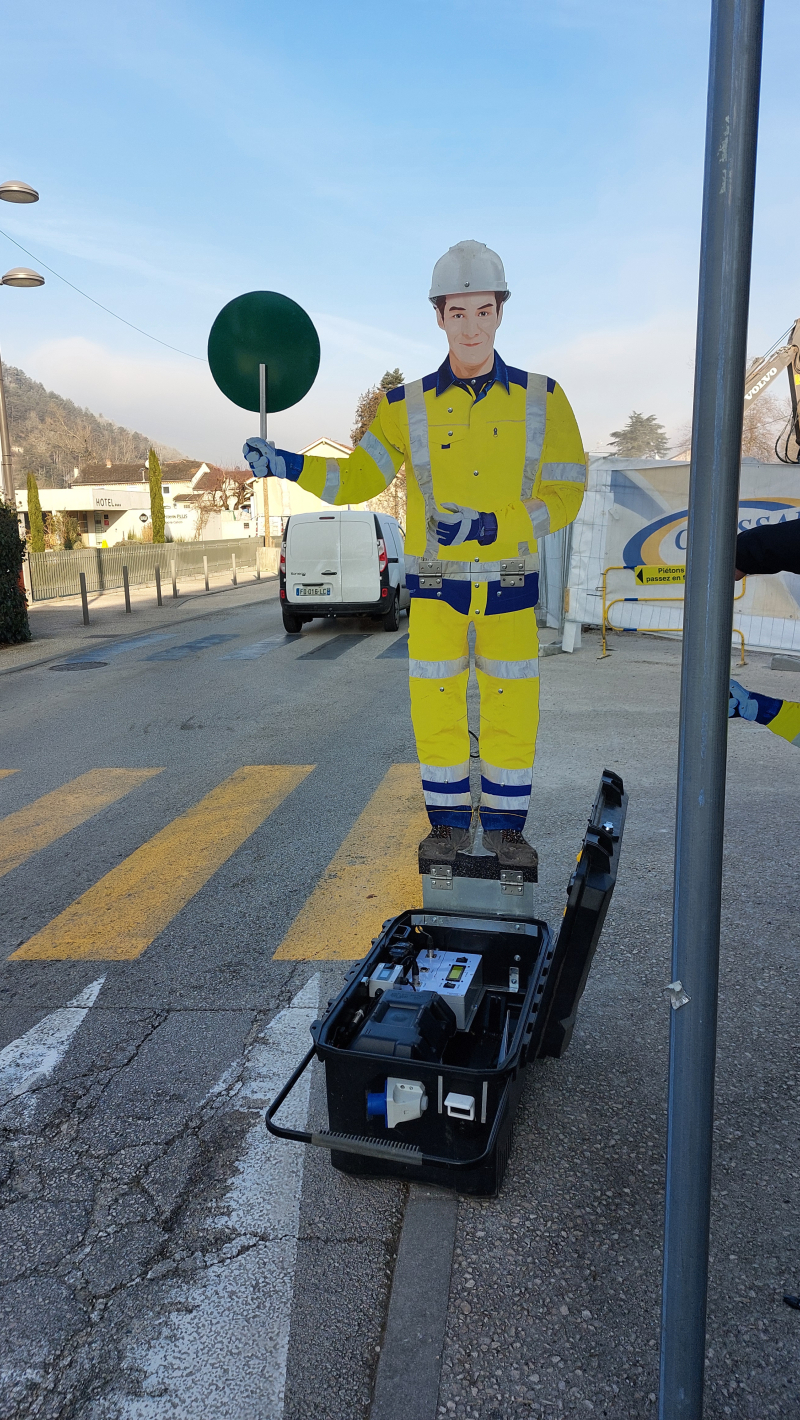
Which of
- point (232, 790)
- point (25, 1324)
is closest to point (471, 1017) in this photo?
point (25, 1324)

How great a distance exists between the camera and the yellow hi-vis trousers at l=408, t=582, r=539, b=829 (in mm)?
3260

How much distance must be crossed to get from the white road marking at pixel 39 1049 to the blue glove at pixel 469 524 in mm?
2224

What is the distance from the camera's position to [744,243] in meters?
1.31

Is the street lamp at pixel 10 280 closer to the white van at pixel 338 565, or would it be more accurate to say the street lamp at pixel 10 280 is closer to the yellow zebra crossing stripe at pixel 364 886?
the white van at pixel 338 565

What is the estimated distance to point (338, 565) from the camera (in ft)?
46.5

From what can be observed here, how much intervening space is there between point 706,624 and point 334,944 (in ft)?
9.20

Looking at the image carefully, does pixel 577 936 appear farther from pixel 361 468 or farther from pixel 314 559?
pixel 314 559

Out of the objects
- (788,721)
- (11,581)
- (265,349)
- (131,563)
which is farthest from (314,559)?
(131,563)

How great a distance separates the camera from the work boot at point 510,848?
3.33 metres

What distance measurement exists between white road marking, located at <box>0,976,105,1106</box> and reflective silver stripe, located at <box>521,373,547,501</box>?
8.26 ft

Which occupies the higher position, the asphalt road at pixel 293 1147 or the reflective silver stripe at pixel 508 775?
the reflective silver stripe at pixel 508 775

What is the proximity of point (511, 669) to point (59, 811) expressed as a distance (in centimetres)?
383

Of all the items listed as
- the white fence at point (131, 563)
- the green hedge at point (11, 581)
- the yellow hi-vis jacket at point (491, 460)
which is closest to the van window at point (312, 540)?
the green hedge at point (11, 581)

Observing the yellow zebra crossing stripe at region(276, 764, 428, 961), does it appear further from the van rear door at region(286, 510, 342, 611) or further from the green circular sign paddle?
the van rear door at region(286, 510, 342, 611)
